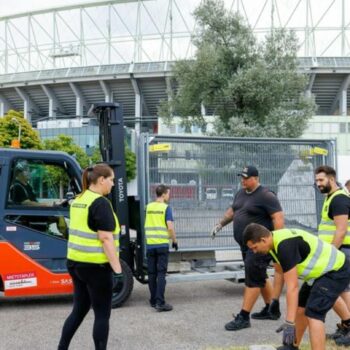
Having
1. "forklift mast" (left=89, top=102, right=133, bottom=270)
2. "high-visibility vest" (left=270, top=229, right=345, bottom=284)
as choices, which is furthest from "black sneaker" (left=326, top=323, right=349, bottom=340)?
"forklift mast" (left=89, top=102, right=133, bottom=270)

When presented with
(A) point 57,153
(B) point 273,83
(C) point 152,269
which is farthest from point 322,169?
(B) point 273,83

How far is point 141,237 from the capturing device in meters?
7.41

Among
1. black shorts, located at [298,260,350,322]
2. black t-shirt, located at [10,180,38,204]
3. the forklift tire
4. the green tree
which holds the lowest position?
the forklift tire

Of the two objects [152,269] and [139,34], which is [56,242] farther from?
[139,34]

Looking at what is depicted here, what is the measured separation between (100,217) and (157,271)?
2836 millimetres

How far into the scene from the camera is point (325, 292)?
4.22 meters

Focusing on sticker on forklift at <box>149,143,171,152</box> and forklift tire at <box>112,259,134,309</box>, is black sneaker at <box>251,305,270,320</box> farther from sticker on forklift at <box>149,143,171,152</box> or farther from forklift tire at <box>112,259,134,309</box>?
sticker on forklift at <box>149,143,171,152</box>

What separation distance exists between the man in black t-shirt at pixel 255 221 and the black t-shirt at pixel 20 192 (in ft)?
8.95

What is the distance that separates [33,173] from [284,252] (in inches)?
163

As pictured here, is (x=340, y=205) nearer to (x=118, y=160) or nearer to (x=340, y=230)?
(x=340, y=230)

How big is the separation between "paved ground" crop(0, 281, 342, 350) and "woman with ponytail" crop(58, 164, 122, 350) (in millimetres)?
1005

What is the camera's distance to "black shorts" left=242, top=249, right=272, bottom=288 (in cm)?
595

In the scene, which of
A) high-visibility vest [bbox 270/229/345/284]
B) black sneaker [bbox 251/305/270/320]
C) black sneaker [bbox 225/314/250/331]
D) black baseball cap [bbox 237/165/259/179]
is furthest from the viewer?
black sneaker [bbox 251/305/270/320]

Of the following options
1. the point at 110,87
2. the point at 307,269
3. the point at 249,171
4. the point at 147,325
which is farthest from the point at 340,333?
the point at 110,87
